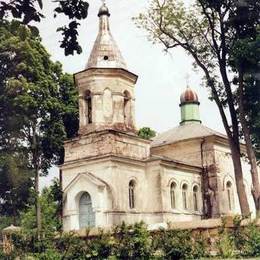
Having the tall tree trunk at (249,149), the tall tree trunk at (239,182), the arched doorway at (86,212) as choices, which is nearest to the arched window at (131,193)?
the arched doorway at (86,212)

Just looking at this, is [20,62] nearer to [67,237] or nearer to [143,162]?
[143,162]

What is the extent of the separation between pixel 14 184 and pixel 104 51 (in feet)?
25.4

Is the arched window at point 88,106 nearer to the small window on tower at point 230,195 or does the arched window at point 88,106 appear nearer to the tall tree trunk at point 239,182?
the tall tree trunk at point 239,182

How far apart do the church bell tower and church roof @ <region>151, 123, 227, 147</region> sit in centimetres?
521

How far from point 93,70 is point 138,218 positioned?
714 cm

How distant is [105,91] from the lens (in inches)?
951

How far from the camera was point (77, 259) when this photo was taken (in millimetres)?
12445

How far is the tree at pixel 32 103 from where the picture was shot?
2512 centimetres

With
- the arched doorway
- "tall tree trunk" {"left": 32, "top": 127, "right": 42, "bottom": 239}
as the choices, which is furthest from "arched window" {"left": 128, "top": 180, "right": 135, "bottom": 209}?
"tall tree trunk" {"left": 32, "top": 127, "right": 42, "bottom": 239}

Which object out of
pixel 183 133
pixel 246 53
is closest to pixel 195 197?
pixel 183 133

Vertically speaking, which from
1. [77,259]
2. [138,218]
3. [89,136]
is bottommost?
[77,259]

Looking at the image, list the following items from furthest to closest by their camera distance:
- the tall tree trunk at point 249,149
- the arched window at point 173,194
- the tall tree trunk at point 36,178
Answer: the tall tree trunk at point 36,178
the arched window at point 173,194
the tall tree trunk at point 249,149

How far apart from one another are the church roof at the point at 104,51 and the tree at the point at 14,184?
19.0 ft

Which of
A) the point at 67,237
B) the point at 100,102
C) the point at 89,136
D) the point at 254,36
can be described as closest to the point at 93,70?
the point at 100,102
